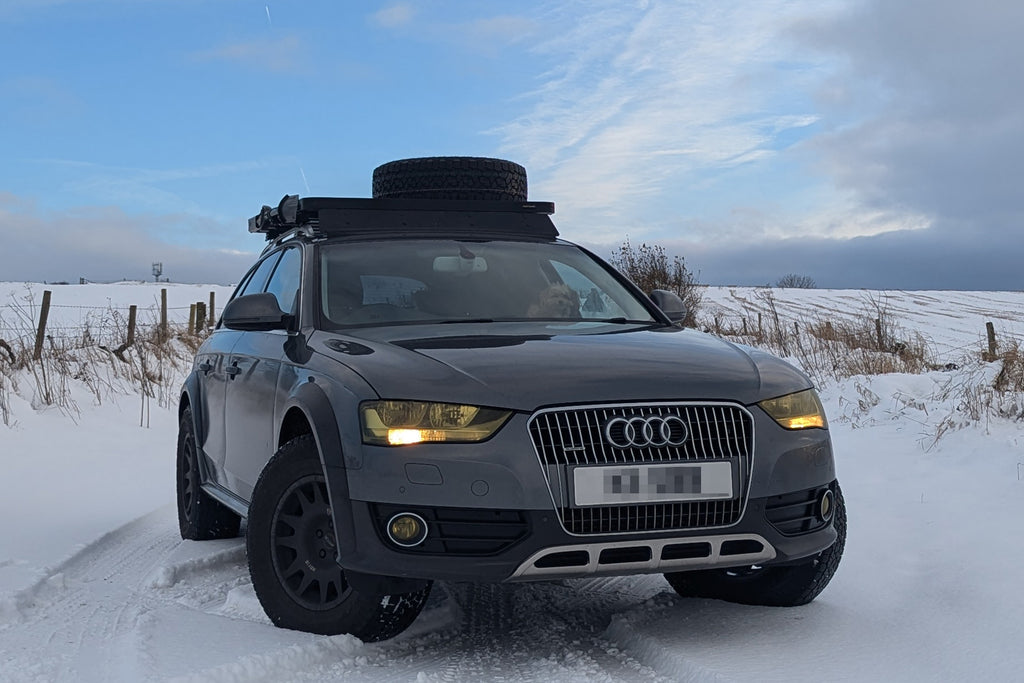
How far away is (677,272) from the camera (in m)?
23.3

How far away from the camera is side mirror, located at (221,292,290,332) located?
4504 millimetres

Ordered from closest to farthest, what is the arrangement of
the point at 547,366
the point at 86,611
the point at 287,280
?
the point at 547,366, the point at 86,611, the point at 287,280

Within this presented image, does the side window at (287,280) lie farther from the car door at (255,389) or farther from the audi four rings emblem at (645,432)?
the audi four rings emblem at (645,432)

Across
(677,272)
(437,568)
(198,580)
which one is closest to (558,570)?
(437,568)

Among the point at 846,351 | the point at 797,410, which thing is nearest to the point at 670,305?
the point at 797,410

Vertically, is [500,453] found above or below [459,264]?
below

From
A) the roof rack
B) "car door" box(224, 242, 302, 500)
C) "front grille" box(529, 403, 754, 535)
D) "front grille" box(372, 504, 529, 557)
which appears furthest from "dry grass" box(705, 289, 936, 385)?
"front grille" box(372, 504, 529, 557)

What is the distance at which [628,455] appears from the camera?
11.3 ft

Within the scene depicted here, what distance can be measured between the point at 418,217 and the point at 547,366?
1.99m

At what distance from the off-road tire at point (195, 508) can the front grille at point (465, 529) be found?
2789mm

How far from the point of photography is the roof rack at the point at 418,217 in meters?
5.30

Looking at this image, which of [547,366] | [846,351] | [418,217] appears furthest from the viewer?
[846,351]

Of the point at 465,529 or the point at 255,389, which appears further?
the point at 255,389

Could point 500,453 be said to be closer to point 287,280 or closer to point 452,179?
point 287,280
